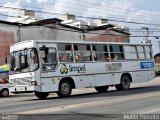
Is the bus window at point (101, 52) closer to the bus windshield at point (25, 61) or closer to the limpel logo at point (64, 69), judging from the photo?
the limpel logo at point (64, 69)

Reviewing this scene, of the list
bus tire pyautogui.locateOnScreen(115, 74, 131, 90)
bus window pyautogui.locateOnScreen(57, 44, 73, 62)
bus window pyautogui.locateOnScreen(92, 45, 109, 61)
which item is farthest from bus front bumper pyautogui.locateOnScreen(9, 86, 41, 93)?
bus tire pyautogui.locateOnScreen(115, 74, 131, 90)

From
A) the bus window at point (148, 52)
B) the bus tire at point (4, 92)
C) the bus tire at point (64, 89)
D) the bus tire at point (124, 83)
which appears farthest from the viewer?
the bus tire at point (4, 92)

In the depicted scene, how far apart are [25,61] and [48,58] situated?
1.24m

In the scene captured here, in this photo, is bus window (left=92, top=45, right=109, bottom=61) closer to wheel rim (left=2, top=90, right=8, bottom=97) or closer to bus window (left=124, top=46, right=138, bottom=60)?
bus window (left=124, top=46, right=138, bottom=60)

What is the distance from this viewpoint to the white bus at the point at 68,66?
72.3ft

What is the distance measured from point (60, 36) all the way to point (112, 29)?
1229 cm

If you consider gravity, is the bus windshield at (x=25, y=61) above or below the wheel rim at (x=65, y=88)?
above

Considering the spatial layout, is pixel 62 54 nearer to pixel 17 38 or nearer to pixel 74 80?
pixel 74 80

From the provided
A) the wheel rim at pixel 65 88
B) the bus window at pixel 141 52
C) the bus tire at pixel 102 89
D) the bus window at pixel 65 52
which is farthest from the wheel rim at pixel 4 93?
the bus window at pixel 141 52

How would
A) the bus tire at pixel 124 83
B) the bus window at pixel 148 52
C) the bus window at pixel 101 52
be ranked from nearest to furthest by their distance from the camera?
the bus window at pixel 101 52, the bus tire at pixel 124 83, the bus window at pixel 148 52

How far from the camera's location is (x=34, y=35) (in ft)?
156

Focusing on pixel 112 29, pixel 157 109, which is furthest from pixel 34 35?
pixel 157 109

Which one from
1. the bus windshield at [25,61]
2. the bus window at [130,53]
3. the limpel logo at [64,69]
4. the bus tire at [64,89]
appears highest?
the bus window at [130,53]

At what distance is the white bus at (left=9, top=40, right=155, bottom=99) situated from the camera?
2203cm
